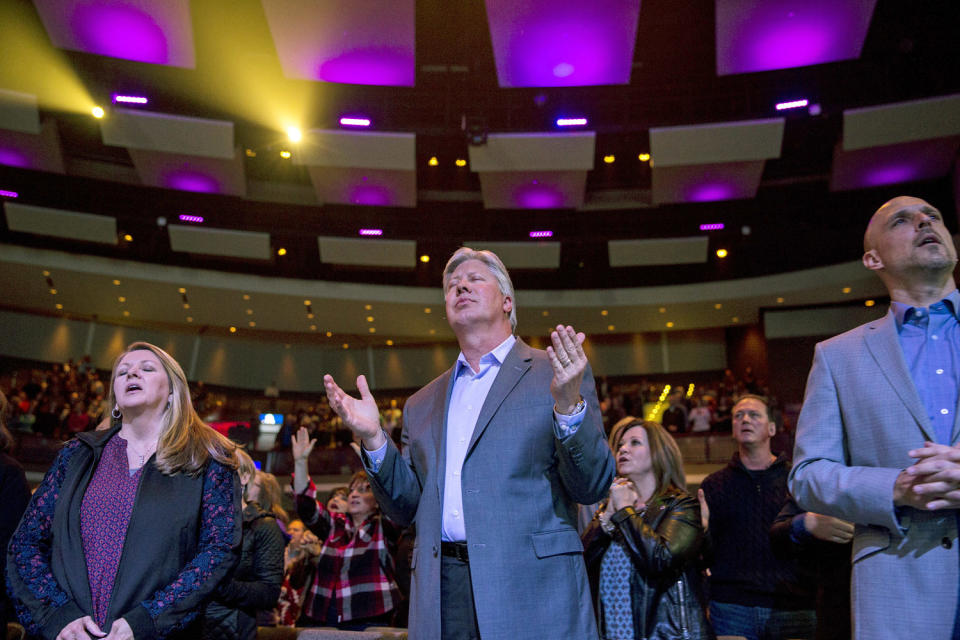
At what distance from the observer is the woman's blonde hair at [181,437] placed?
206 cm

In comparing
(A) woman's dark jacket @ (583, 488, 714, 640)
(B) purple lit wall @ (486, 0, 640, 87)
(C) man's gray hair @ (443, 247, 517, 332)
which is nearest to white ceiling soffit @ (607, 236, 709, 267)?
(B) purple lit wall @ (486, 0, 640, 87)

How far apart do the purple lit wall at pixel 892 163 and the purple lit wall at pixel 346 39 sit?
6.83m

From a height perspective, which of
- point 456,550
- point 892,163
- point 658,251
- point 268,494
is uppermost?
point 892,163

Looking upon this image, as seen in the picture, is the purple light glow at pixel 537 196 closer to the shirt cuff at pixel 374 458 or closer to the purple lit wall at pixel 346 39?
the purple lit wall at pixel 346 39

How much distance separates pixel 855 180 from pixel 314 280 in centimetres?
1031

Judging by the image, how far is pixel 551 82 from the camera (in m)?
9.10

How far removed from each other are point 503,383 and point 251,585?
1.56m

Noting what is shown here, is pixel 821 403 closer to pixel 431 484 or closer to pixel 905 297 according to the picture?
pixel 905 297

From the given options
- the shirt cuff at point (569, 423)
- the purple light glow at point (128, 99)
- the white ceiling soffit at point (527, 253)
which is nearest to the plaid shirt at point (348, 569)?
the shirt cuff at point (569, 423)

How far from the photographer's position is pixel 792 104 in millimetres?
9594

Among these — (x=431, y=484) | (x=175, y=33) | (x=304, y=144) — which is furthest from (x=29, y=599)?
(x=304, y=144)

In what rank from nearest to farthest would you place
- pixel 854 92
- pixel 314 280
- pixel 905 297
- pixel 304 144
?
pixel 905 297 < pixel 854 92 < pixel 304 144 < pixel 314 280

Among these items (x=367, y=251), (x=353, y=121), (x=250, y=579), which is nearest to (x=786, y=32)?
(x=353, y=121)

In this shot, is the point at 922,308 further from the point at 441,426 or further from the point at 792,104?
the point at 792,104
